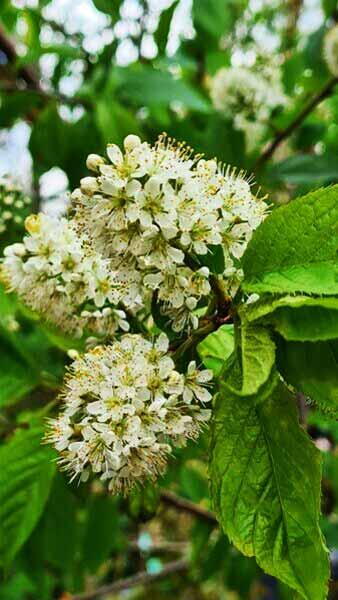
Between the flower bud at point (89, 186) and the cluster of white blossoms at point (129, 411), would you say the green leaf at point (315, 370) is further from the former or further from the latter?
the flower bud at point (89, 186)

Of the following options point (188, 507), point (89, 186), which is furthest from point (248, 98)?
point (89, 186)

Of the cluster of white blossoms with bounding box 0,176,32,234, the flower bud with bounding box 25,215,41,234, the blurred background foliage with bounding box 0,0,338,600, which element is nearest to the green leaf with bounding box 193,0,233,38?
the blurred background foliage with bounding box 0,0,338,600

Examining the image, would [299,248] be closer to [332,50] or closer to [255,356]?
[255,356]

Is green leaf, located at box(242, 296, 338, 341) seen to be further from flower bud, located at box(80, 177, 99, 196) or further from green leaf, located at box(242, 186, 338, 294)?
flower bud, located at box(80, 177, 99, 196)

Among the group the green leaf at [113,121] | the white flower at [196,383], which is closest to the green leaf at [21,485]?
the white flower at [196,383]

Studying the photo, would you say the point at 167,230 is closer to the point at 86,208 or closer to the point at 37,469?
the point at 86,208

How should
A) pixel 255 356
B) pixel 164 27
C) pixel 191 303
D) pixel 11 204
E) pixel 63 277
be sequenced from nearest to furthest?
pixel 255 356, pixel 191 303, pixel 63 277, pixel 11 204, pixel 164 27

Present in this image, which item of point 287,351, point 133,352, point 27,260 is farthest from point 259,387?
point 27,260
